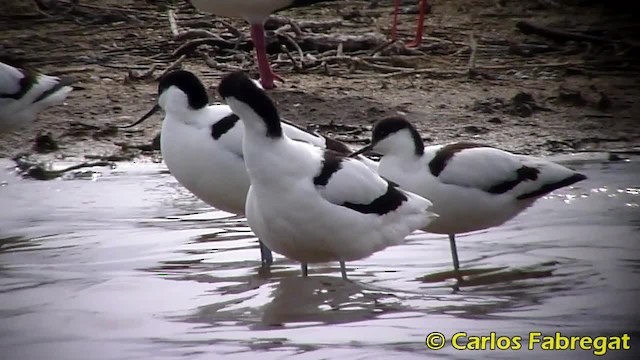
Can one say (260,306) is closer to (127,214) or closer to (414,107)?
(127,214)

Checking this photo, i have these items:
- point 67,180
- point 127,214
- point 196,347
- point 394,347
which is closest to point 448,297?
point 394,347

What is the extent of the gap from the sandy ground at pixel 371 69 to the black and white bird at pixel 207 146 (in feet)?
6.22

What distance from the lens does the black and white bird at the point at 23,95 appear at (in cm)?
917

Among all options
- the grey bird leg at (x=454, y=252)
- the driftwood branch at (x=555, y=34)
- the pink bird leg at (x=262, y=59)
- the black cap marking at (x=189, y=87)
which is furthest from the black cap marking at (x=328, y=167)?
the driftwood branch at (x=555, y=34)

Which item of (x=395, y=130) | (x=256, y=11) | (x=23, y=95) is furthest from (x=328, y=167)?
(x=256, y=11)

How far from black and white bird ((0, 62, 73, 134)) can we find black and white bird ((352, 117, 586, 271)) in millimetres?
3140

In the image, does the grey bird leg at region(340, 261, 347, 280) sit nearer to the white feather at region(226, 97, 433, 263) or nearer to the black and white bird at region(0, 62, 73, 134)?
the white feather at region(226, 97, 433, 263)

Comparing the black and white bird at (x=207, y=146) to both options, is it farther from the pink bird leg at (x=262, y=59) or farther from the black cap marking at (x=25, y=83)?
the pink bird leg at (x=262, y=59)

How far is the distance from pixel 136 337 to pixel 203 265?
124cm

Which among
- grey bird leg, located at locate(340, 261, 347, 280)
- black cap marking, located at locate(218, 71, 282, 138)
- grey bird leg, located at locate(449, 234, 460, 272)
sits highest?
black cap marking, located at locate(218, 71, 282, 138)

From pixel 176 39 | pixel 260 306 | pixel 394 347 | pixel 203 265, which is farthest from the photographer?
pixel 176 39

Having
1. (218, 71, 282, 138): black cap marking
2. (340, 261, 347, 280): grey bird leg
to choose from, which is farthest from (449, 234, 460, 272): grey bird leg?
(218, 71, 282, 138): black cap marking

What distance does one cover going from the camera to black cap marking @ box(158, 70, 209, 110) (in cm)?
720

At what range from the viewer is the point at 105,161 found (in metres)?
8.93
